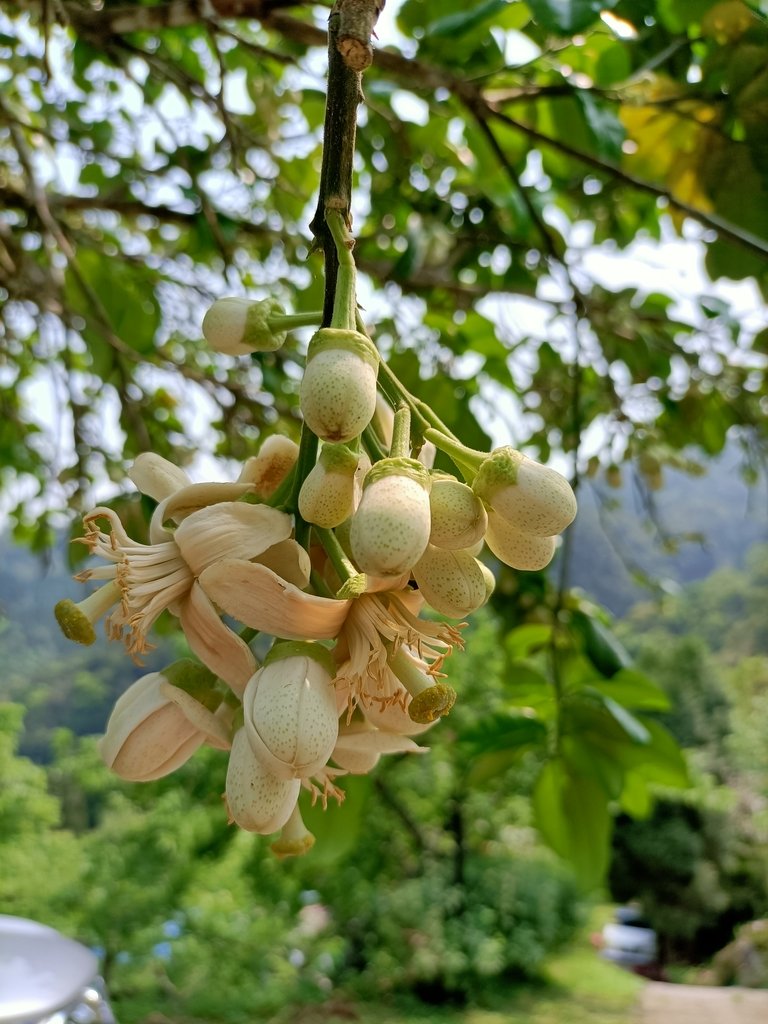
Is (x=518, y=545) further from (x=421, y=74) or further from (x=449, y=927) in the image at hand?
(x=449, y=927)

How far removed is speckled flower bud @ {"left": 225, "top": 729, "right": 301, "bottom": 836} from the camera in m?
0.38

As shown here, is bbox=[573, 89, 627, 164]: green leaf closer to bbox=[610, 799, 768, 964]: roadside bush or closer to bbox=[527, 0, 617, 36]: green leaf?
bbox=[527, 0, 617, 36]: green leaf

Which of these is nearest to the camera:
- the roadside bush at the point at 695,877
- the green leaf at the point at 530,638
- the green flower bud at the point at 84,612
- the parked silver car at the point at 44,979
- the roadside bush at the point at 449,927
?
the green flower bud at the point at 84,612

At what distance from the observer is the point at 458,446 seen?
0.41 m

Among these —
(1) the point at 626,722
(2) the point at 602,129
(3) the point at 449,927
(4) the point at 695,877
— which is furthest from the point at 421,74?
(4) the point at 695,877

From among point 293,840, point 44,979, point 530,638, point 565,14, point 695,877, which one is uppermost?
point 695,877

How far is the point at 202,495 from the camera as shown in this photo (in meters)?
0.44

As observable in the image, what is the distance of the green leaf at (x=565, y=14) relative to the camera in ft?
2.53

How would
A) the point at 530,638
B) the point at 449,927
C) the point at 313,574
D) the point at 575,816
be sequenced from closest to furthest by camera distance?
the point at 313,574, the point at 575,816, the point at 530,638, the point at 449,927

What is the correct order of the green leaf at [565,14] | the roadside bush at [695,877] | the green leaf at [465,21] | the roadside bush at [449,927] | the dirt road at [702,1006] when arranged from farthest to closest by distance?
the roadside bush at [695,877] → the dirt road at [702,1006] → the roadside bush at [449,927] → the green leaf at [465,21] → the green leaf at [565,14]

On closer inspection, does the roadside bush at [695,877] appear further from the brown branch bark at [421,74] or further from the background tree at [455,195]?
the brown branch bark at [421,74]

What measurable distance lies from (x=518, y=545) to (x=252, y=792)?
0.52ft

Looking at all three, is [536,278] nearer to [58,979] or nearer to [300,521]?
[300,521]

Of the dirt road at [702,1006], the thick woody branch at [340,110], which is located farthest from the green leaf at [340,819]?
the dirt road at [702,1006]
